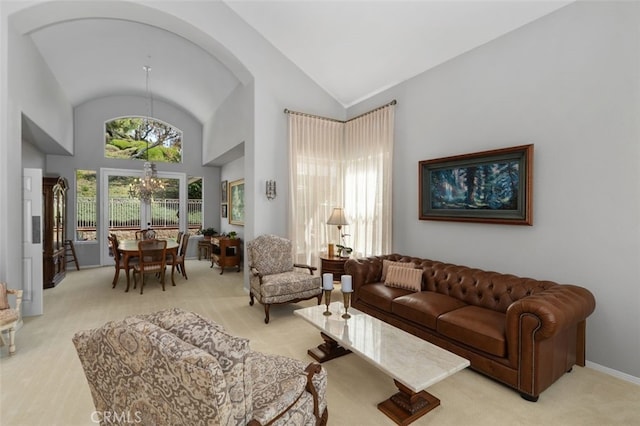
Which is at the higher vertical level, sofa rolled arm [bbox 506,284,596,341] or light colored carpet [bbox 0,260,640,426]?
sofa rolled arm [bbox 506,284,596,341]

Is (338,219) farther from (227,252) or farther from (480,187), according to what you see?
(227,252)

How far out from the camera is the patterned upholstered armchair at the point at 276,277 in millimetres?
3883

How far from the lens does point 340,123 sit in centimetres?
566

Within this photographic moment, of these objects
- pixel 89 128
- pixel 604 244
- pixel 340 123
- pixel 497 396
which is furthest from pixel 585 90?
pixel 89 128

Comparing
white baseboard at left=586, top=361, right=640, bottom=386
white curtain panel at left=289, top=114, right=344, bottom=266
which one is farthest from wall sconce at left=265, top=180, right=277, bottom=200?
white baseboard at left=586, top=361, right=640, bottom=386

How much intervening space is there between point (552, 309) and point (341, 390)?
1.68 metres

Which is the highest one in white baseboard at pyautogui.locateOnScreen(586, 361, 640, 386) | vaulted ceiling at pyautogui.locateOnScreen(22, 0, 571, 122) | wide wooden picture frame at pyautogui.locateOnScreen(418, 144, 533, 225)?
vaulted ceiling at pyautogui.locateOnScreen(22, 0, 571, 122)

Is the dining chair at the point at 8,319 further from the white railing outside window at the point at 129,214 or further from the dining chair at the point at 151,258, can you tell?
the white railing outside window at the point at 129,214

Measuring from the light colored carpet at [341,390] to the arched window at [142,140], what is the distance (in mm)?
5058

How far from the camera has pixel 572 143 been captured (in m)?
2.85

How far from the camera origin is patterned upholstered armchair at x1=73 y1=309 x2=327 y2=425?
106 cm

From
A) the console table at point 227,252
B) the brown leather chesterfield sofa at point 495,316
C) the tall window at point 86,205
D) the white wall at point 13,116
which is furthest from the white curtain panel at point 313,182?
the tall window at point 86,205

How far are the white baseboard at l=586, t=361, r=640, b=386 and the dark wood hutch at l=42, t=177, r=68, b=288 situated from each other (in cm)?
766

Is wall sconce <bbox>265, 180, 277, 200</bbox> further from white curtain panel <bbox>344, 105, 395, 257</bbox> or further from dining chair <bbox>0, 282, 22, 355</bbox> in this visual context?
dining chair <bbox>0, 282, 22, 355</bbox>
